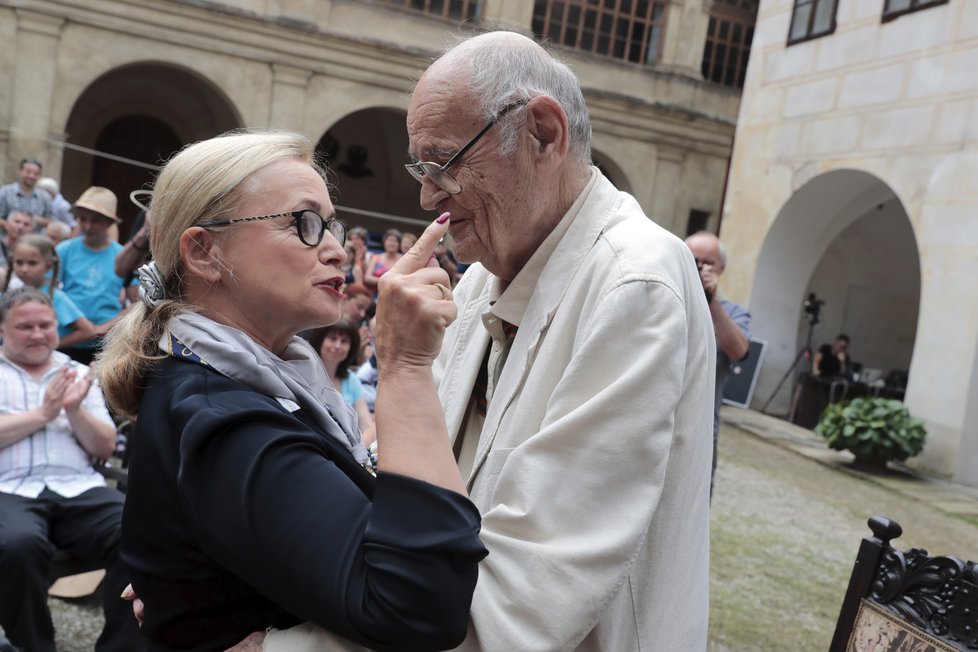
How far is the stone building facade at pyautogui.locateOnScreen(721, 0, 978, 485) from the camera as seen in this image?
10109mm

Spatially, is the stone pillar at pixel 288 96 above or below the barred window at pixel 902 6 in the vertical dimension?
below

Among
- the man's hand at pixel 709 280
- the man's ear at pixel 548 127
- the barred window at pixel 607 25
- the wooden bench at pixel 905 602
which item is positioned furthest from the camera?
the barred window at pixel 607 25

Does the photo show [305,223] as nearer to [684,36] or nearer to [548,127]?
[548,127]

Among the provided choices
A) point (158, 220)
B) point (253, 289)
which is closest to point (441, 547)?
point (253, 289)

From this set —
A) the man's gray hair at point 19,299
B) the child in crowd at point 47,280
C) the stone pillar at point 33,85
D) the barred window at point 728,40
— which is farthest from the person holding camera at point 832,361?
the stone pillar at point 33,85

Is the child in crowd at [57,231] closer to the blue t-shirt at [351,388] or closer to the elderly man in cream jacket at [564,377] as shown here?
the blue t-shirt at [351,388]

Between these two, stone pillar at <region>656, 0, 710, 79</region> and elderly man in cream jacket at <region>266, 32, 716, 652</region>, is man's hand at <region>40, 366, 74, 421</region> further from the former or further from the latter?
stone pillar at <region>656, 0, 710, 79</region>

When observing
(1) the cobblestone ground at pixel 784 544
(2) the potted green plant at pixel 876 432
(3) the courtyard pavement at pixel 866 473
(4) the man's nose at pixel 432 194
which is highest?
(4) the man's nose at pixel 432 194

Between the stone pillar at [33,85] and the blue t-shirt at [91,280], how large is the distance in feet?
31.1

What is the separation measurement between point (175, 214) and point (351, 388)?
417 cm

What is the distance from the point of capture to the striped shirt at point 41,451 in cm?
393

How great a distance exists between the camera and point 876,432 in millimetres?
9961

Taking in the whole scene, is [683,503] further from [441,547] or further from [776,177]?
[776,177]

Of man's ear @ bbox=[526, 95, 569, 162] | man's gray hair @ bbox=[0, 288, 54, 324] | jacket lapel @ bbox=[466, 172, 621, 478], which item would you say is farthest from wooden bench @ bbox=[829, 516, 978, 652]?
man's gray hair @ bbox=[0, 288, 54, 324]
